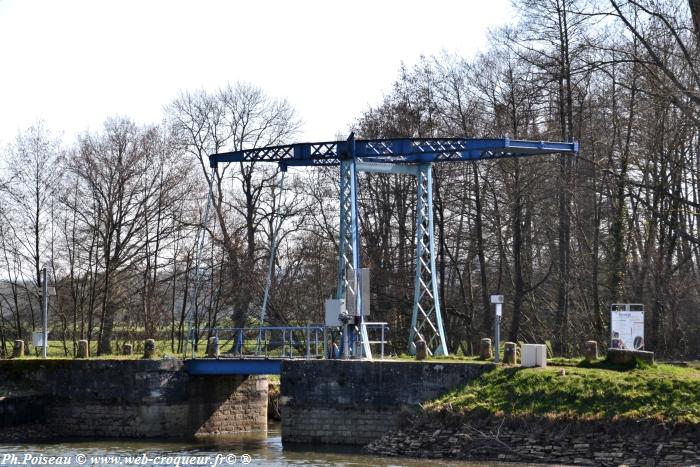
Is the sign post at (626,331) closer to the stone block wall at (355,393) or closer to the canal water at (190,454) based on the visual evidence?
the stone block wall at (355,393)

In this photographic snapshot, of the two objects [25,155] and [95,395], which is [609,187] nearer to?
[95,395]

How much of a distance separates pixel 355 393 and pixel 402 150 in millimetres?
7699

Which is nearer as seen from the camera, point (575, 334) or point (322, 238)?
point (575, 334)

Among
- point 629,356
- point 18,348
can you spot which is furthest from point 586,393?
point 18,348

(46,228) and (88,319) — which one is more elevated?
(46,228)

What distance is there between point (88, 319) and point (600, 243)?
21.2m

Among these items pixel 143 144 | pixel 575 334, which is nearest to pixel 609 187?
pixel 575 334

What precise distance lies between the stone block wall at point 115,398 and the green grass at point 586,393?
8.89 m

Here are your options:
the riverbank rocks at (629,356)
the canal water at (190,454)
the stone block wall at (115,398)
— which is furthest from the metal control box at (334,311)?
the riverbank rocks at (629,356)

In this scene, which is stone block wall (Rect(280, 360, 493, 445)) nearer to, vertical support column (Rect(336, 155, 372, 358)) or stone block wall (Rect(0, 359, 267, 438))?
vertical support column (Rect(336, 155, 372, 358))

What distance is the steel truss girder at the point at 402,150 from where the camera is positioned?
1332 inches

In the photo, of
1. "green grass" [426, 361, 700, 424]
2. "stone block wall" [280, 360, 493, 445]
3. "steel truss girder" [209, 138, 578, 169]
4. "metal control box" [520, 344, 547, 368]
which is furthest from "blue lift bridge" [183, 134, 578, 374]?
"green grass" [426, 361, 700, 424]

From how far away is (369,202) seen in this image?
161ft

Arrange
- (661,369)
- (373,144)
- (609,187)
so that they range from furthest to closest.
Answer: (609,187)
(373,144)
(661,369)
